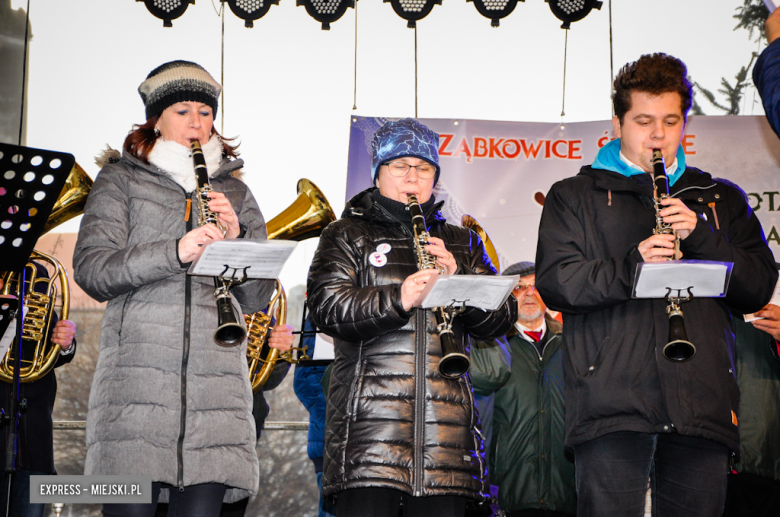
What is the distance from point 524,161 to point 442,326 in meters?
3.21

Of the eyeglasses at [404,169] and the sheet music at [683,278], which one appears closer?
the sheet music at [683,278]

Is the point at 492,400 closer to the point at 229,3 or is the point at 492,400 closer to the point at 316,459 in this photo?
the point at 316,459

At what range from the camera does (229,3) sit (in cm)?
563

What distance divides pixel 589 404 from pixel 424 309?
66 centimetres

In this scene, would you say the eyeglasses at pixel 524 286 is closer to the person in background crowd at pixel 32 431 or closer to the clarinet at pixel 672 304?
the clarinet at pixel 672 304

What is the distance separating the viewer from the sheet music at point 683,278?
2361mm

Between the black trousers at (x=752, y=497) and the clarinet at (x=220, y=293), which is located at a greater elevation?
the clarinet at (x=220, y=293)

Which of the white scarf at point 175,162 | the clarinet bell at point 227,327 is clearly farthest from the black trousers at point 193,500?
the white scarf at point 175,162

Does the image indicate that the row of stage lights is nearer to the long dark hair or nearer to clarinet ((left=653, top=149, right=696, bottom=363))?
the long dark hair

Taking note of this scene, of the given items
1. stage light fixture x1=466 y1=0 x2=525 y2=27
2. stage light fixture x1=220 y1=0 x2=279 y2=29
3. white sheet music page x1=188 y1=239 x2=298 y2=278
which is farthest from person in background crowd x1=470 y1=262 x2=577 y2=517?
stage light fixture x1=220 y1=0 x2=279 y2=29

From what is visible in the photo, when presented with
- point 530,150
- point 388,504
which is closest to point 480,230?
point 530,150

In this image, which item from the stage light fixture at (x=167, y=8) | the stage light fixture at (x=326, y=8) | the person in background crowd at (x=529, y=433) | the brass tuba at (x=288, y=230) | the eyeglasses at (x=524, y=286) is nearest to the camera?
the person in background crowd at (x=529, y=433)

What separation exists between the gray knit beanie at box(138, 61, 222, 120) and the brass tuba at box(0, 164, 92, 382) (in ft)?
5.16

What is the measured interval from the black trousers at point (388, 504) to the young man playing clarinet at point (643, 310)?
443 mm
